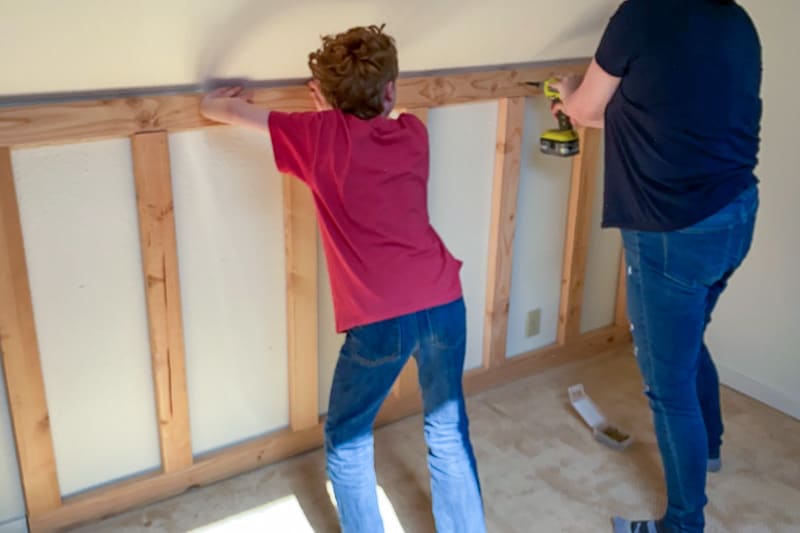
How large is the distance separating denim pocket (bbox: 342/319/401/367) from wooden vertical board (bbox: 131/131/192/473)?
60 cm

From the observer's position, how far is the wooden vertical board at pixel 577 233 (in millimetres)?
2951

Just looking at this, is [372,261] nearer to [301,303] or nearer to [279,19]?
[279,19]

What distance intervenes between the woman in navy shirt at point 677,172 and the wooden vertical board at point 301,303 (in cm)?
78

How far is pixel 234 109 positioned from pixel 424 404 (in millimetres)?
817

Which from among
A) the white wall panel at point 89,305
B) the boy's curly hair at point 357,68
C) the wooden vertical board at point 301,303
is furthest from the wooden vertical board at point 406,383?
the boy's curly hair at point 357,68

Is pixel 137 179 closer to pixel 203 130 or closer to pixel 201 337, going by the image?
pixel 203 130

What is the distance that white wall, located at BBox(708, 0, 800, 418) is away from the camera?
2.67m

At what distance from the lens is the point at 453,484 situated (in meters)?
2.01

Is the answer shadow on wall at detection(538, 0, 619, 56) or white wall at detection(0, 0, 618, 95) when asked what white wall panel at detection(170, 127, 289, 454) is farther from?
shadow on wall at detection(538, 0, 619, 56)

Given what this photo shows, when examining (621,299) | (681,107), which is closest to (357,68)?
(681,107)

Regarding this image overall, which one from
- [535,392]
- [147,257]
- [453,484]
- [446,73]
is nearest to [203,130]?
[147,257]

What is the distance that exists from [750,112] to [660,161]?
22 cm

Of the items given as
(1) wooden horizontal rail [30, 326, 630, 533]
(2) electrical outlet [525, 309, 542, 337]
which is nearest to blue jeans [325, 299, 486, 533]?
(1) wooden horizontal rail [30, 326, 630, 533]

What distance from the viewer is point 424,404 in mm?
1991
